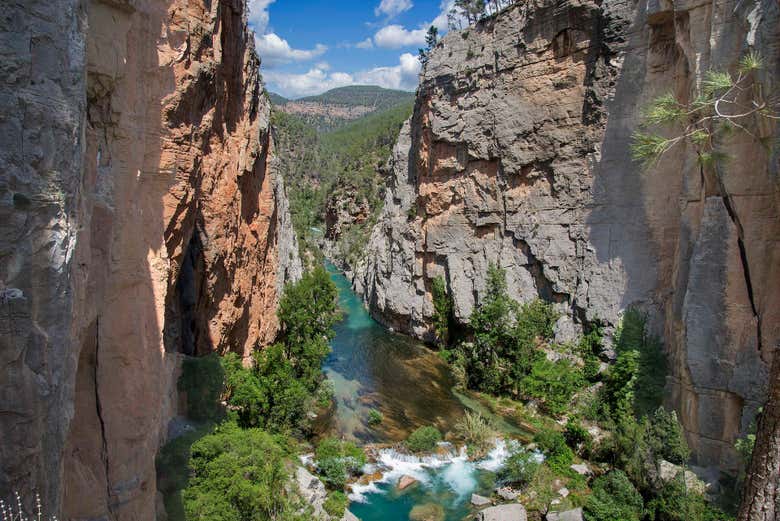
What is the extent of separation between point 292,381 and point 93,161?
12.9 metres

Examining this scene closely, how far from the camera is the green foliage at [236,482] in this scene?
9.76 meters

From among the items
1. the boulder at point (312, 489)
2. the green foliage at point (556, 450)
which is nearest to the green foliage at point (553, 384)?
the green foliage at point (556, 450)

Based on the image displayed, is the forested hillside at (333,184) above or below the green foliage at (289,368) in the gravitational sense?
above

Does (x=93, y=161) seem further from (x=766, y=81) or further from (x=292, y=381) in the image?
(x=766, y=81)

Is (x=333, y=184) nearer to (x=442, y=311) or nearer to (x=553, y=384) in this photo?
(x=442, y=311)

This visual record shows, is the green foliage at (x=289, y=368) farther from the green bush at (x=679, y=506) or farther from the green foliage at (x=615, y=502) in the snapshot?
the green bush at (x=679, y=506)

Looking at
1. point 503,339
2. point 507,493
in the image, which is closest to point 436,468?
point 507,493

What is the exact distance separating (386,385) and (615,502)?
12141 mm

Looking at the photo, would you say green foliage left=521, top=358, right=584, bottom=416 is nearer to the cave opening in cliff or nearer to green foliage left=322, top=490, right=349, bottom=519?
green foliage left=322, top=490, right=349, bottom=519

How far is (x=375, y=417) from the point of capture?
2034 centimetres

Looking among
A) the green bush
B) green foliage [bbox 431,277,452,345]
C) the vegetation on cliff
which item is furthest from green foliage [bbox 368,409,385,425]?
the green bush

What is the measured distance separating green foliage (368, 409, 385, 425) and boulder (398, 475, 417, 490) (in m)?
4.06

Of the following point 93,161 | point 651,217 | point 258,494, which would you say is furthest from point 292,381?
point 651,217

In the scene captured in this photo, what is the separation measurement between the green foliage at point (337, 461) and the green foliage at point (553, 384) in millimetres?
8523
